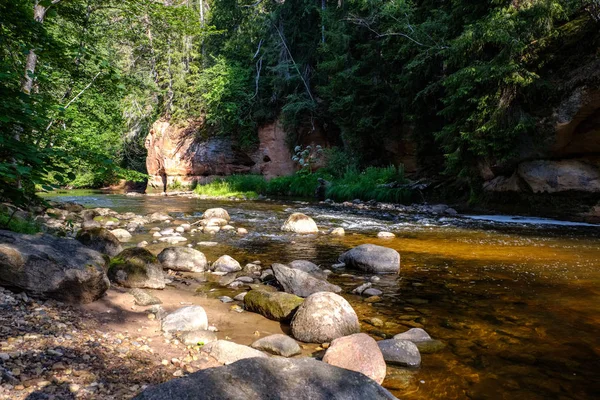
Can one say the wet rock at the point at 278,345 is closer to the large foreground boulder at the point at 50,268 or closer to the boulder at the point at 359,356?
the boulder at the point at 359,356

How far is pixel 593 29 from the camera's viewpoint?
10.3 m

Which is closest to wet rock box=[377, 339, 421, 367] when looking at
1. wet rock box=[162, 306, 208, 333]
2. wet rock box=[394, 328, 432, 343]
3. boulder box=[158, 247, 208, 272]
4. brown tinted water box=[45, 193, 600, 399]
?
brown tinted water box=[45, 193, 600, 399]

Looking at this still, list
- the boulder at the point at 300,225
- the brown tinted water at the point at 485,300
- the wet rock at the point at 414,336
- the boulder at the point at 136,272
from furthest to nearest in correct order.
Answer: the boulder at the point at 300,225 < the boulder at the point at 136,272 < the wet rock at the point at 414,336 < the brown tinted water at the point at 485,300

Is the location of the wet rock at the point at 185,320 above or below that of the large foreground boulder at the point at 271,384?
below

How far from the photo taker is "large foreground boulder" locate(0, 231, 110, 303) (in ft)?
10.7

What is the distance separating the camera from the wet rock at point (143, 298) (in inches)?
167

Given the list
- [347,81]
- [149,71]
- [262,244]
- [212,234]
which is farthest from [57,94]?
[149,71]

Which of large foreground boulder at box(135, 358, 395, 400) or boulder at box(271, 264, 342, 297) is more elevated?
large foreground boulder at box(135, 358, 395, 400)

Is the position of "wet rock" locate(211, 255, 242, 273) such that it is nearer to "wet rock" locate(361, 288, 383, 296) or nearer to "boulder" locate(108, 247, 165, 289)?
"boulder" locate(108, 247, 165, 289)

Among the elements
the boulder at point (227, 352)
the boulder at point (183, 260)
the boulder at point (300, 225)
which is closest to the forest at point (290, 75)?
the boulder at point (183, 260)

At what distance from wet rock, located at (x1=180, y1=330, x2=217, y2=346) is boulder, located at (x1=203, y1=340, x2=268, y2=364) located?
141 mm

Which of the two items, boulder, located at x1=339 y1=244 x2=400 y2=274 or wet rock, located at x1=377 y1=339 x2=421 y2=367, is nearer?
wet rock, located at x1=377 y1=339 x2=421 y2=367

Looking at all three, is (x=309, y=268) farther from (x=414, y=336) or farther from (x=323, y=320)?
(x=414, y=336)

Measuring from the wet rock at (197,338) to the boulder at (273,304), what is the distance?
865 mm
